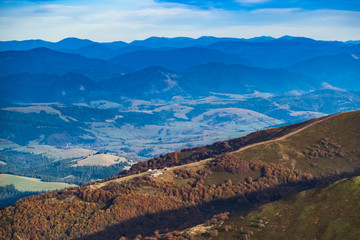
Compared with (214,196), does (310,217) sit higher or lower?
higher

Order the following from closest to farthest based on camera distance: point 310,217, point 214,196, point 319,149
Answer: point 310,217 < point 214,196 < point 319,149

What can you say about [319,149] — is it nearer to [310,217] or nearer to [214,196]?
[214,196]

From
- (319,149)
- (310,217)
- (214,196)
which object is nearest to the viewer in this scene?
(310,217)

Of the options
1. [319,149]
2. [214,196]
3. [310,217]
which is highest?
[310,217]

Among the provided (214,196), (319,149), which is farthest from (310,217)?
(319,149)

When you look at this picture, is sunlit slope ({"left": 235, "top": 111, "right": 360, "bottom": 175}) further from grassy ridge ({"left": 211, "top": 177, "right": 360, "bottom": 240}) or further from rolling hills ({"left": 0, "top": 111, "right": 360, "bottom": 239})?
grassy ridge ({"left": 211, "top": 177, "right": 360, "bottom": 240})

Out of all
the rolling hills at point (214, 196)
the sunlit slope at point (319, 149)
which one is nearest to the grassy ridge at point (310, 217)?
the rolling hills at point (214, 196)

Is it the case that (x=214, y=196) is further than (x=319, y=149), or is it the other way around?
(x=319, y=149)

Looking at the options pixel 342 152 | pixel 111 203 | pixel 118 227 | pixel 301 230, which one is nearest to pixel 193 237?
pixel 301 230

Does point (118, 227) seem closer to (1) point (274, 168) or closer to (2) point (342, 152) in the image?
(1) point (274, 168)
